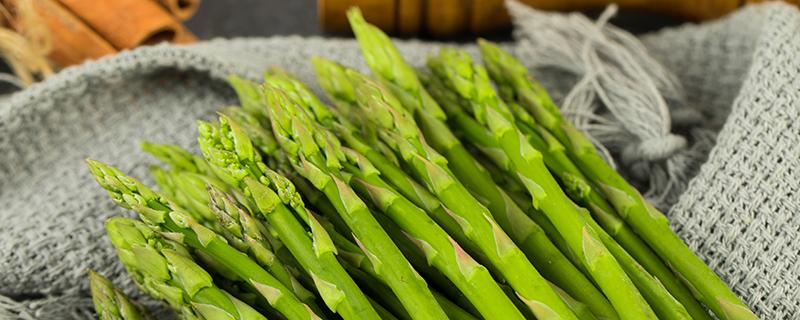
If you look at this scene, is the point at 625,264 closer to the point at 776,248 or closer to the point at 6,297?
the point at 776,248

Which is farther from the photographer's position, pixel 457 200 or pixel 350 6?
pixel 350 6

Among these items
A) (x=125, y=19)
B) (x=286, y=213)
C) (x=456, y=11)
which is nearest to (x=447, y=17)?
(x=456, y=11)

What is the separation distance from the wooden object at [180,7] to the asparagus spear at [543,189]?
297mm

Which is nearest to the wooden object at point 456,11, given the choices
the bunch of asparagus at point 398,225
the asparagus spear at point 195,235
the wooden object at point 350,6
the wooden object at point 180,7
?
the wooden object at point 350,6

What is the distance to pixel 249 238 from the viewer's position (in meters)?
0.53

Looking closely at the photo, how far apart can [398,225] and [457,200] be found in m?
0.04

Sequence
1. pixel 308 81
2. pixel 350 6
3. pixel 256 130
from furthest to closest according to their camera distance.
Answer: pixel 350 6 → pixel 308 81 → pixel 256 130

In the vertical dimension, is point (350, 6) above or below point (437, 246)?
above

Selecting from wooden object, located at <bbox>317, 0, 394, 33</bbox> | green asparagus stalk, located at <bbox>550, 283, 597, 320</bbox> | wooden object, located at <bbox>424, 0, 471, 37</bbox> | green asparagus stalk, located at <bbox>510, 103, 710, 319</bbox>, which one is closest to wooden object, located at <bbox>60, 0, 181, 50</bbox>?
wooden object, located at <bbox>317, 0, 394, 33</bbox>

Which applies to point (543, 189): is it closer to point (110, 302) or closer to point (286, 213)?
point (286, 213)

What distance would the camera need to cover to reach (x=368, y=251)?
0.51 m

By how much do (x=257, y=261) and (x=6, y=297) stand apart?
0.70 ft

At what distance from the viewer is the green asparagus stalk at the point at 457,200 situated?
0.50m

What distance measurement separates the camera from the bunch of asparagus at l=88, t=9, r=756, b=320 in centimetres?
51
